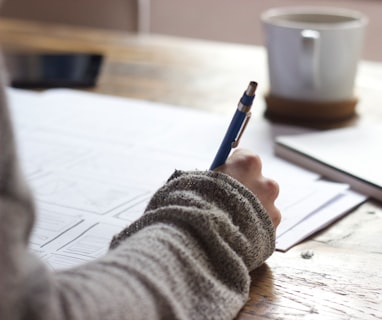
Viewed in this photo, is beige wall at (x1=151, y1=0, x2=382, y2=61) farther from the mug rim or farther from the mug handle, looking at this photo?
the mug handle

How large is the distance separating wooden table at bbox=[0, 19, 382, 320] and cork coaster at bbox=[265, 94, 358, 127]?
3cm

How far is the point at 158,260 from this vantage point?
434mm

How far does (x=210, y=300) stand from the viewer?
450 millimetres

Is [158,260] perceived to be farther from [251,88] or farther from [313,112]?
[313,112]

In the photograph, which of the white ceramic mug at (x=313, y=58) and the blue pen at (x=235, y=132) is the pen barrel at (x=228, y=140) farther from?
the white ceramic mug at (x=313, y=58)

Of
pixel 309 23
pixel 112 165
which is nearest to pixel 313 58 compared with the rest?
pixel 309 23

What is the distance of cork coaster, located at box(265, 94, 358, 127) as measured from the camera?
95 centimetres

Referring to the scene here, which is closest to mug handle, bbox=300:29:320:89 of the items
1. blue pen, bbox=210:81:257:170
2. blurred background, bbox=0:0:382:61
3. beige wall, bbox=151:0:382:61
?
blue pen, bbox=210:81:257:170

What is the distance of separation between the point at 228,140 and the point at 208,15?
1.89 meters

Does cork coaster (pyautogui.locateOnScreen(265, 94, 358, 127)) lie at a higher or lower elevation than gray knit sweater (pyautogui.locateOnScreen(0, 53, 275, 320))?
lower

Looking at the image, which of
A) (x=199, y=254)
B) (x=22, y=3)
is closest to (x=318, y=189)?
(x=199, y=254)

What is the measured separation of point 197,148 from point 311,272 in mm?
310

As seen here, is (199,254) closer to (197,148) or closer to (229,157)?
(229,157)

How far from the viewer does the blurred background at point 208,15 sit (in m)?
1.71
